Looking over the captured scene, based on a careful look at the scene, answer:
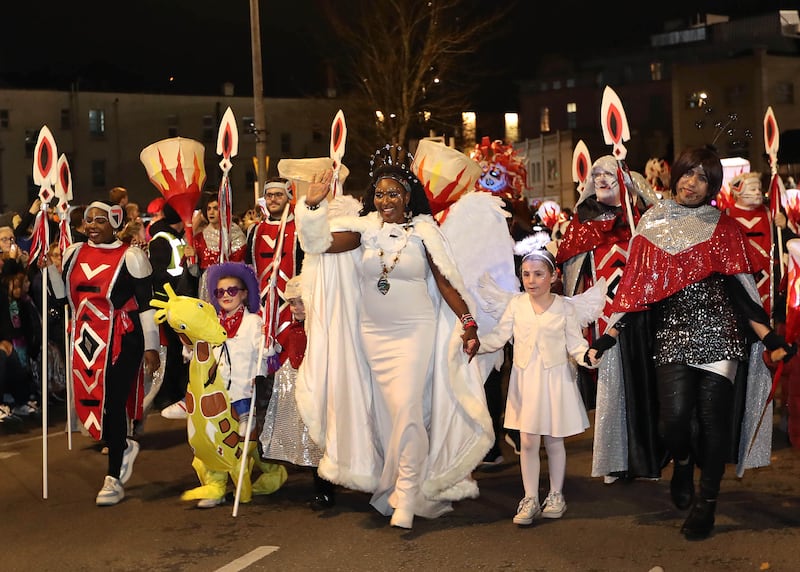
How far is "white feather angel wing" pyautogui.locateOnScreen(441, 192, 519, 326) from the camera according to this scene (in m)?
7.33

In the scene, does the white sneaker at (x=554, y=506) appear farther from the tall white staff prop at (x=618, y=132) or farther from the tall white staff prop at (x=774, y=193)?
the tall white staff prop at (x=774, y=193)

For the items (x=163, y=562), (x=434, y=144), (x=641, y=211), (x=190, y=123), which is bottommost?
(x=163, y=562)

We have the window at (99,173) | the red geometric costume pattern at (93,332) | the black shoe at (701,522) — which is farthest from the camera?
the window at (99,173)

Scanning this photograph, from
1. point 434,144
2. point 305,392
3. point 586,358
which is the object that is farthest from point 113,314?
point 586,358

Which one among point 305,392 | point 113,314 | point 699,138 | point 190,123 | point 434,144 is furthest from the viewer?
point 190,123

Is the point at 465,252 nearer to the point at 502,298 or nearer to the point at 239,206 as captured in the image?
the point at 502,298

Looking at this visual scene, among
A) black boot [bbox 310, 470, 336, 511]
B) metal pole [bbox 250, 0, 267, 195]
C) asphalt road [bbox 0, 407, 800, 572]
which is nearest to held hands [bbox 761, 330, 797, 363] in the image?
asphalt road [bbox 0, 407, 800, 572]

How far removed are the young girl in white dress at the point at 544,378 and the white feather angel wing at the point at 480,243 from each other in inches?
19.9

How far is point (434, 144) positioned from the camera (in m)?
8.18

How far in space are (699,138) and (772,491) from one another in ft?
185

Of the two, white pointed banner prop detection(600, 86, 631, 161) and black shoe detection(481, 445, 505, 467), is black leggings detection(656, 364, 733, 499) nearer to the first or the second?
white pointed banner prop detection(600, 86, 631, 161)

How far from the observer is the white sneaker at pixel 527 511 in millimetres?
6477

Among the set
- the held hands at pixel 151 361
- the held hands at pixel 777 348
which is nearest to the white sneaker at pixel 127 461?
the held hands at pixel 151 361

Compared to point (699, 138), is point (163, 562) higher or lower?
lower
